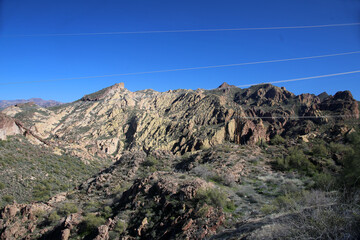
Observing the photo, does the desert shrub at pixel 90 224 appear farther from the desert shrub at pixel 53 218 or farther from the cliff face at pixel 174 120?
the cliff face at pixel 174 120

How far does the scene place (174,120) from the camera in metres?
77.3

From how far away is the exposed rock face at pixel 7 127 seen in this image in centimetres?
2702

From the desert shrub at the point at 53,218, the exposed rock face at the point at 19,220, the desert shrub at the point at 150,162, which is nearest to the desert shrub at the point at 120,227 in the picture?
the desert shrub at the point at 53,218

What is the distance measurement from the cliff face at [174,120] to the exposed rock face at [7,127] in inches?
381

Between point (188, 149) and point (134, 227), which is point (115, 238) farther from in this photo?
point (188, 149)

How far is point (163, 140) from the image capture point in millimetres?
63031

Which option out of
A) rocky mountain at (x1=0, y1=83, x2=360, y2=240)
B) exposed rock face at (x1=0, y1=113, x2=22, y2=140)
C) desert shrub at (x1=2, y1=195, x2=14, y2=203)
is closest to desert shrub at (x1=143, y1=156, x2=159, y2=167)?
rocky mountain at (x1=0, y1=83, x2=360, y2=240)

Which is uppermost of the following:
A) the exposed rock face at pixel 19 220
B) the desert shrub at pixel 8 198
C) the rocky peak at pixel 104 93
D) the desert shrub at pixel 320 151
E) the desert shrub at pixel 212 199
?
the rocky peak at pixel 104 93

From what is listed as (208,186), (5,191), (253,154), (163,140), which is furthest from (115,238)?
(163,140)

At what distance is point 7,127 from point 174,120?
176 ft

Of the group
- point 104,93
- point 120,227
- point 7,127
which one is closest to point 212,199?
point 120,227

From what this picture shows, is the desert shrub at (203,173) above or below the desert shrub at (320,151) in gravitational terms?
below

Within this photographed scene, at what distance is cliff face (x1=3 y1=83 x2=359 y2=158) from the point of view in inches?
2211

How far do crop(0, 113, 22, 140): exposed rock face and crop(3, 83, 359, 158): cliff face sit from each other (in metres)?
9.68
